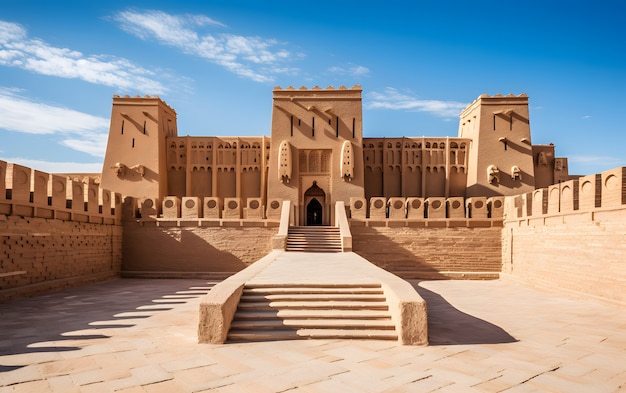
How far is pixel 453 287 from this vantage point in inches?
549

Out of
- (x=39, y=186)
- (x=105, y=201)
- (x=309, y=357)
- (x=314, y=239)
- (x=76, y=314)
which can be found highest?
(x=39, y=186)

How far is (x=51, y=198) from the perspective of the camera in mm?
12734

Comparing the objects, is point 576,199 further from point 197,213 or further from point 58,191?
point 58,191

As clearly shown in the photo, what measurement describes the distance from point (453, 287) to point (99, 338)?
36.0 feet

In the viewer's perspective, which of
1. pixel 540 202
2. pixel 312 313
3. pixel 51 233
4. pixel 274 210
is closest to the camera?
pixel 312 313

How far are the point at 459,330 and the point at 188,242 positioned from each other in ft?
41.2

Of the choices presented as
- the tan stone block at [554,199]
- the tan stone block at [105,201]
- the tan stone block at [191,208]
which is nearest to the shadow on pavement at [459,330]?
the tan stone block at [554,199]

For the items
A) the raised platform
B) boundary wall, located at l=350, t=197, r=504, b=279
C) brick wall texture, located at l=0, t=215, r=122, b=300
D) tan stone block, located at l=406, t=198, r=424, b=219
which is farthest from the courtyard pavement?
tan stone block, located at l=406, t=198, r=424, b=219

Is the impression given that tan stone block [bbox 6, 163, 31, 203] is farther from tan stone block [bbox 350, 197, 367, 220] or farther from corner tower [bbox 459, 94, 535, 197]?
corner tower [bbox 459, 94, 535, 197]

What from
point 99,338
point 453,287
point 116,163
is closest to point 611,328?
point 453,287

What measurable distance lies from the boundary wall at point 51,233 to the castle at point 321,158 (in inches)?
229

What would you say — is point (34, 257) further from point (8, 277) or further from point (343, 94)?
point (343, 94)

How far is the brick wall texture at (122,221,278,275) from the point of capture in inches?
671

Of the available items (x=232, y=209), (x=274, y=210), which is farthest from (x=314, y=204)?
(x=232, y=209)
